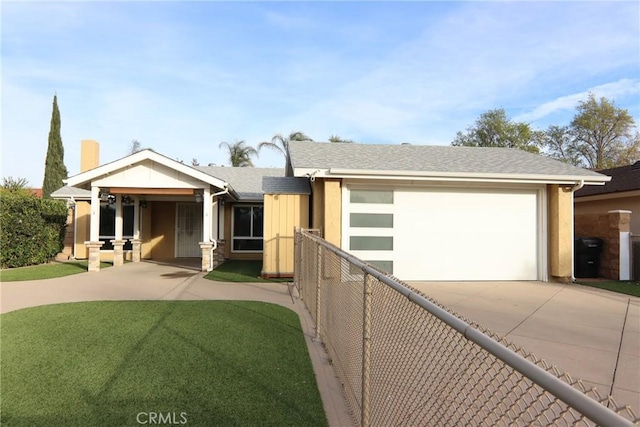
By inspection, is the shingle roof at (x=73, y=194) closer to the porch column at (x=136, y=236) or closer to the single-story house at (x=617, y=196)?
the porch column at (x=136, y=236)

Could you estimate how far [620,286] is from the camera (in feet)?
33.0

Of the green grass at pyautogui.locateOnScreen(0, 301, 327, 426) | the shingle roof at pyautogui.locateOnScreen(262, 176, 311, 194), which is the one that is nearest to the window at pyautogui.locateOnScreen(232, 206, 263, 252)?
the shingle roof at pyautogui.locateOnScreen(262, 176, 311, 194)

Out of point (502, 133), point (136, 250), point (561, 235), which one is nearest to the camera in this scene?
point (561, 235)

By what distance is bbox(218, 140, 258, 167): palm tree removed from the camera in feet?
103

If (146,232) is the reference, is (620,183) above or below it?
above

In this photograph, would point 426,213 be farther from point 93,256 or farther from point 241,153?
point 241,153

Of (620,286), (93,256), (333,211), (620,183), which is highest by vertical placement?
(620,183)

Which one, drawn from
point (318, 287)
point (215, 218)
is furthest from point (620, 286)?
point (215, 218)

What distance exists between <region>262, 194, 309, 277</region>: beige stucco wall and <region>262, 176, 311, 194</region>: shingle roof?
132 millimetres

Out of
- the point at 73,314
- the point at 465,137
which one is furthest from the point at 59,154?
the point at 465,137

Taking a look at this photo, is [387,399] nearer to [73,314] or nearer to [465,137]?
[73,314]

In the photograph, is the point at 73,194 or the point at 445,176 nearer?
the point at 445,176

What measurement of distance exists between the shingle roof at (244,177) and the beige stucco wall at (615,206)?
555 inches

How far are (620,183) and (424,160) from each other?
336 inches
